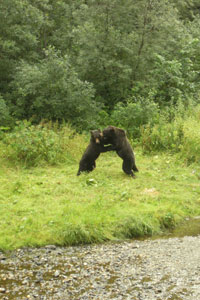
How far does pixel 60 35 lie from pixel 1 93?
3746 millimetres

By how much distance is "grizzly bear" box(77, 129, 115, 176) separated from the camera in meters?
8.04

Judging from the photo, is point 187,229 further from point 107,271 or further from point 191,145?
point 191,145

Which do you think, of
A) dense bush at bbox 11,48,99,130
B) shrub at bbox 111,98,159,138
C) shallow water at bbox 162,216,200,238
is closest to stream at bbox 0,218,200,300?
shallow water at bbox 162,216,200,238

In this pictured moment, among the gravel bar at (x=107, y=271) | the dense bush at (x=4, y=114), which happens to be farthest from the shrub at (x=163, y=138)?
the gravel bar at (x=107, y=271)

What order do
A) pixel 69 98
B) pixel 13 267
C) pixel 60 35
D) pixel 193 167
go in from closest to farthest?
pixel 13 267 < pixel 193 167 < pixel 69 98 < pixel 60 35

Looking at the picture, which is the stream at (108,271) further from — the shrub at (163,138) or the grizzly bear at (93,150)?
the shrub at (163,138)

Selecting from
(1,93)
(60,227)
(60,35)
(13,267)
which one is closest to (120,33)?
(60,35)

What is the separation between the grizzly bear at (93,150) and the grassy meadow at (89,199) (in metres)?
0.20

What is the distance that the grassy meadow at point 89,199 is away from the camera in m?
5.93

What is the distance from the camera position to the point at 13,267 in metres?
5.06

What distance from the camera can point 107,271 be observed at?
16.1ft

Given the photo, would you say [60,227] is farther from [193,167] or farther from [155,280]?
[193,167]

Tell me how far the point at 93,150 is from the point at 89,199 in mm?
1456

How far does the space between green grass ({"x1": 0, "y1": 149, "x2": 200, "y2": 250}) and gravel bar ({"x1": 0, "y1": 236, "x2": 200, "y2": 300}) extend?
320 millimetres
